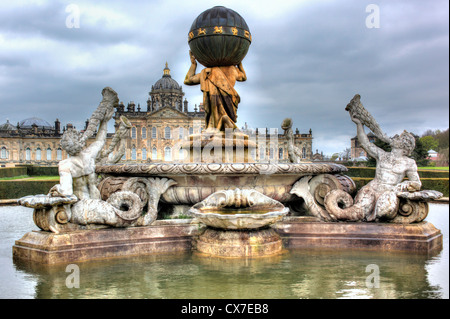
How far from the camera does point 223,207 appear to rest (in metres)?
4.74

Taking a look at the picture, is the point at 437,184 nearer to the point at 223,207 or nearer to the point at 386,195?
the point at 386,195

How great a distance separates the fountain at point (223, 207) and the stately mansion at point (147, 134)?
191ft

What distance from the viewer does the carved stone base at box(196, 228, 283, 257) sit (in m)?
4.38

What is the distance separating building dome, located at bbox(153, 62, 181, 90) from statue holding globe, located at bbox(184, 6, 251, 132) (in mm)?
70809

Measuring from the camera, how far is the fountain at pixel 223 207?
14.5 feet

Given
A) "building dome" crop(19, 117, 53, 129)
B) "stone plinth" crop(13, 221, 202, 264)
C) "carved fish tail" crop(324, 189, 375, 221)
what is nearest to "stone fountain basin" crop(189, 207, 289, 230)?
"stone plinth" crop(13, 221, 202, 264)

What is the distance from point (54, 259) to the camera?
4.18 meters

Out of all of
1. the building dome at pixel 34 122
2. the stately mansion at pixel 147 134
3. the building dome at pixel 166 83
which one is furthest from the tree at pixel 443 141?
the building dome at pixel 34 122

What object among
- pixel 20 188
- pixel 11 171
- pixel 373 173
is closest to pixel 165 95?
pixel 11 171

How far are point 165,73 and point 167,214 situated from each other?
76075 millimetres

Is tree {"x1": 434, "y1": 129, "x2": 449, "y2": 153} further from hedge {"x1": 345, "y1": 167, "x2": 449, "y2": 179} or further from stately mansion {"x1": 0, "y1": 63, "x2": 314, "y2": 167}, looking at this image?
hedge {"x1": 345, "y1": 167, "x2": 449, "y2": 179}

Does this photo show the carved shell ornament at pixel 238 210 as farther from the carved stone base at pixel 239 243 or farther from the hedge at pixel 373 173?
the hedge at pixel 373 173
